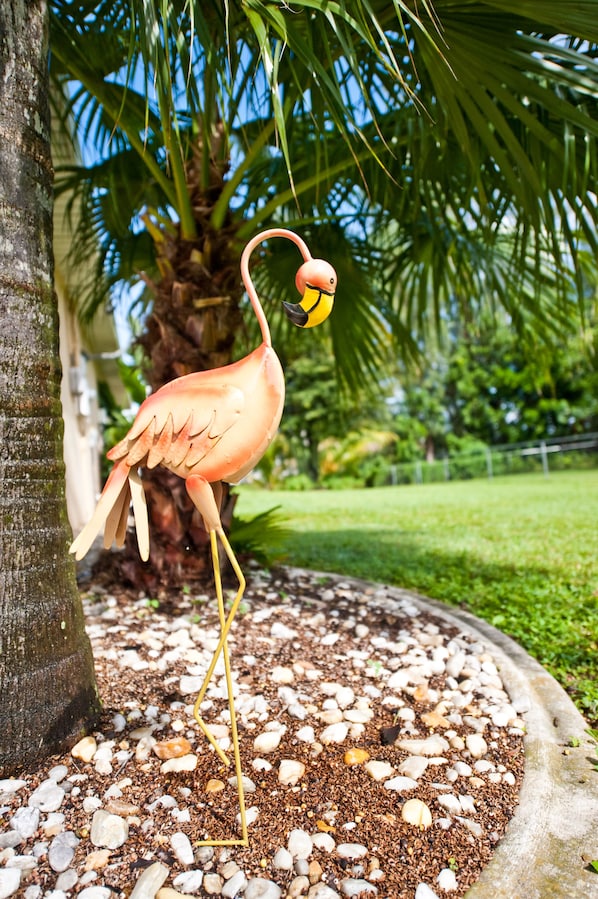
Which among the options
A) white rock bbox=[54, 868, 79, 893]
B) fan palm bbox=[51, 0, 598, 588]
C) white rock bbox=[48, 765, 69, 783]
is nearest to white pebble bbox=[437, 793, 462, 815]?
white rock bbox=[54, 868, 79, 893]

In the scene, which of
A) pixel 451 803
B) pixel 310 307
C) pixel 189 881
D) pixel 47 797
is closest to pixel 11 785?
pixel 47 797

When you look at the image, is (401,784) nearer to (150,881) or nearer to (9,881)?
(150,881)

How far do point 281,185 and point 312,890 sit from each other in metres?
3.28

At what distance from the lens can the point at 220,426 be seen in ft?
4.75

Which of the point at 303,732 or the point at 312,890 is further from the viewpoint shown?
the point at 303,732

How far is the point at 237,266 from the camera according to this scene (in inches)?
122

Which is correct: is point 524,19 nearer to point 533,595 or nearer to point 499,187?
point 499,187

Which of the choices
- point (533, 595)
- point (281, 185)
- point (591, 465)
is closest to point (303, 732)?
point (533, 595)

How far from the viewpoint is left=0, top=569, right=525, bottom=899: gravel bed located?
1324mm

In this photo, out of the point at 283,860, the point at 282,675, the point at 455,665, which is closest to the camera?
the point at 283,860

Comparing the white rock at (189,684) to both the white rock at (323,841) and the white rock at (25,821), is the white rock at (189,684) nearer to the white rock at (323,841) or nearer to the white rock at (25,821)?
the white rock at (25,821)

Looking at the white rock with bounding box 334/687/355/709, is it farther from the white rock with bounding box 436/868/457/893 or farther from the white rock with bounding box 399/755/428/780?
the white rock with bounding box 436/868/457/893

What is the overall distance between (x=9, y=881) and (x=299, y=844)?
2.12ft

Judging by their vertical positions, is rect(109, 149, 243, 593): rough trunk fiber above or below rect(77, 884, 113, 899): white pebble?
above
